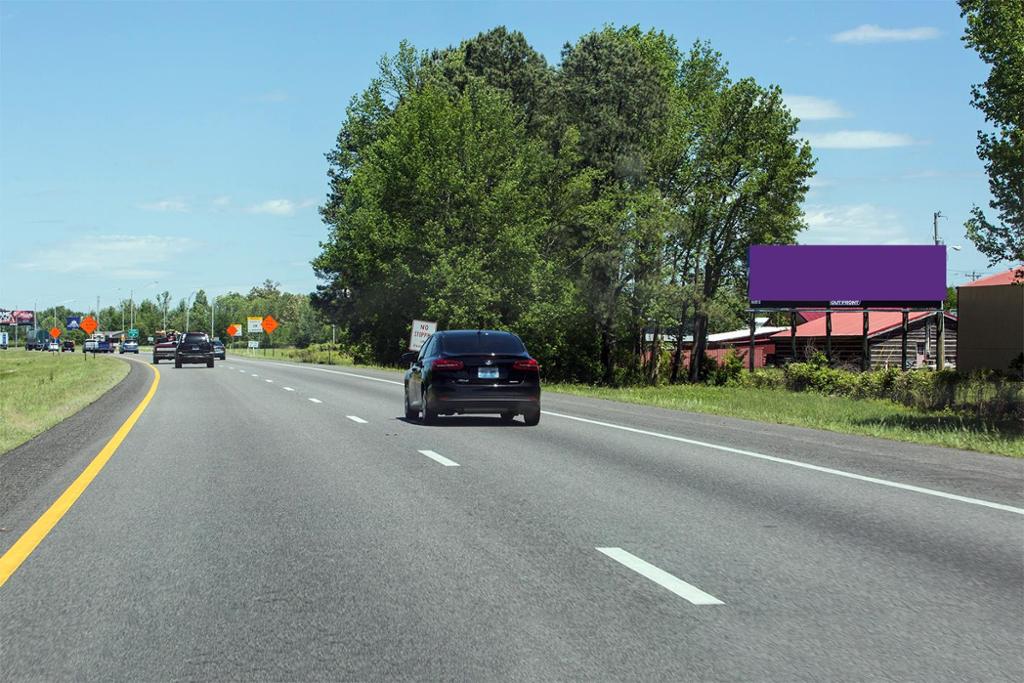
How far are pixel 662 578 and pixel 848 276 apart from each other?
5718 cm

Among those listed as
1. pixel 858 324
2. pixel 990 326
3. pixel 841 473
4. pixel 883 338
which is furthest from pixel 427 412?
pixel 858 324

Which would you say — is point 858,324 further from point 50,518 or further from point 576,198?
point 50,518

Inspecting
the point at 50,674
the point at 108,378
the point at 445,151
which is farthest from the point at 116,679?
the point at 445,151

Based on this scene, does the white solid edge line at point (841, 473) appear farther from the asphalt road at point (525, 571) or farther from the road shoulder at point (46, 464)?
the road shoulder at point (46, 464)

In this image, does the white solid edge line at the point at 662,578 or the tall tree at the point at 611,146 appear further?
the tall tree at the point at 611,146

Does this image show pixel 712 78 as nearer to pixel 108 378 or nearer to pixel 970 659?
pixel 108 378

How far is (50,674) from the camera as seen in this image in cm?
483

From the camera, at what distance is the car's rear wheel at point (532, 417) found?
19.3 m

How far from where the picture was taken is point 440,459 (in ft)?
45.0

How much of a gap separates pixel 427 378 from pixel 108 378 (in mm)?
28846

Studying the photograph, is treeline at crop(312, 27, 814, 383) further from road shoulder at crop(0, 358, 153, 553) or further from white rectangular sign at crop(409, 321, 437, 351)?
road shoulder at crop(0, 358, 153, 553)

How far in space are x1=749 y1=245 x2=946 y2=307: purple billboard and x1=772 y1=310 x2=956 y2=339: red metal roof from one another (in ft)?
36.9

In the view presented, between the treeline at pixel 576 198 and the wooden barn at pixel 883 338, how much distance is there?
1361cm

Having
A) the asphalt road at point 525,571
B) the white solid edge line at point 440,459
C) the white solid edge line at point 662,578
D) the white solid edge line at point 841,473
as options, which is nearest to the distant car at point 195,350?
the white solid edge line at point 841,473
